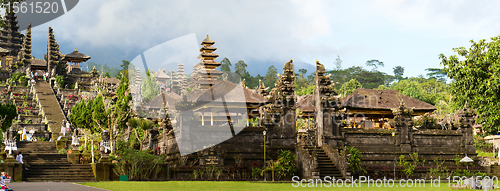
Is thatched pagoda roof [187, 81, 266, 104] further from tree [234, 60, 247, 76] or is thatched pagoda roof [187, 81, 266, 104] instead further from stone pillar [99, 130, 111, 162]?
tree [234, 60, 247, 76]

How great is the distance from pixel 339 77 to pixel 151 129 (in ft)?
276

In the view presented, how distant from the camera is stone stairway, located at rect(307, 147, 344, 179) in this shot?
25.7 metres

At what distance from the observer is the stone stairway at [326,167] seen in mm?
25734

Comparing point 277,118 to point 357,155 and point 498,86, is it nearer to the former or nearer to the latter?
point 357,155

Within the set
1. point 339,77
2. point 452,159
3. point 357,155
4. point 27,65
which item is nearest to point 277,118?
point 357,155

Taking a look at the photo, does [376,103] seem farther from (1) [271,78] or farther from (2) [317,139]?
(1) [271,78]

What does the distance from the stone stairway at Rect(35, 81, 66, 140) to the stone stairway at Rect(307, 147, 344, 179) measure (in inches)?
1248

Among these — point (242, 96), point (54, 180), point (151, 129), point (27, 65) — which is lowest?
point (54, 180)

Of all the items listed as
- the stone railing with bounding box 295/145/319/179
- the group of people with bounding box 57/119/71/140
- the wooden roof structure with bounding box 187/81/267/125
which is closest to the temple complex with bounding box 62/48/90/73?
the group of people with bounding box 57/119/71/140

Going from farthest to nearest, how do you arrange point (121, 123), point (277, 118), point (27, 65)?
point (27, 65) < point (121, 123) < point (277, 118)

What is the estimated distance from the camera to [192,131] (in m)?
26.6

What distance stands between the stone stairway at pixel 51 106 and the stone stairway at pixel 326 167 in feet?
104

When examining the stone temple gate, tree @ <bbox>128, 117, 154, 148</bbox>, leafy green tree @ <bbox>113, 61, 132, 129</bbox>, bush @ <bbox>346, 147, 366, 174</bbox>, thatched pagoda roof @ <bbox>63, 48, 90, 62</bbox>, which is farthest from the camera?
thatched pagoda roof @ <bbox>63, 48, 90, 62</bbox>

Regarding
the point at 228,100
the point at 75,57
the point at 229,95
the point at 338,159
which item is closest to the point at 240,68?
the point at 75,57
